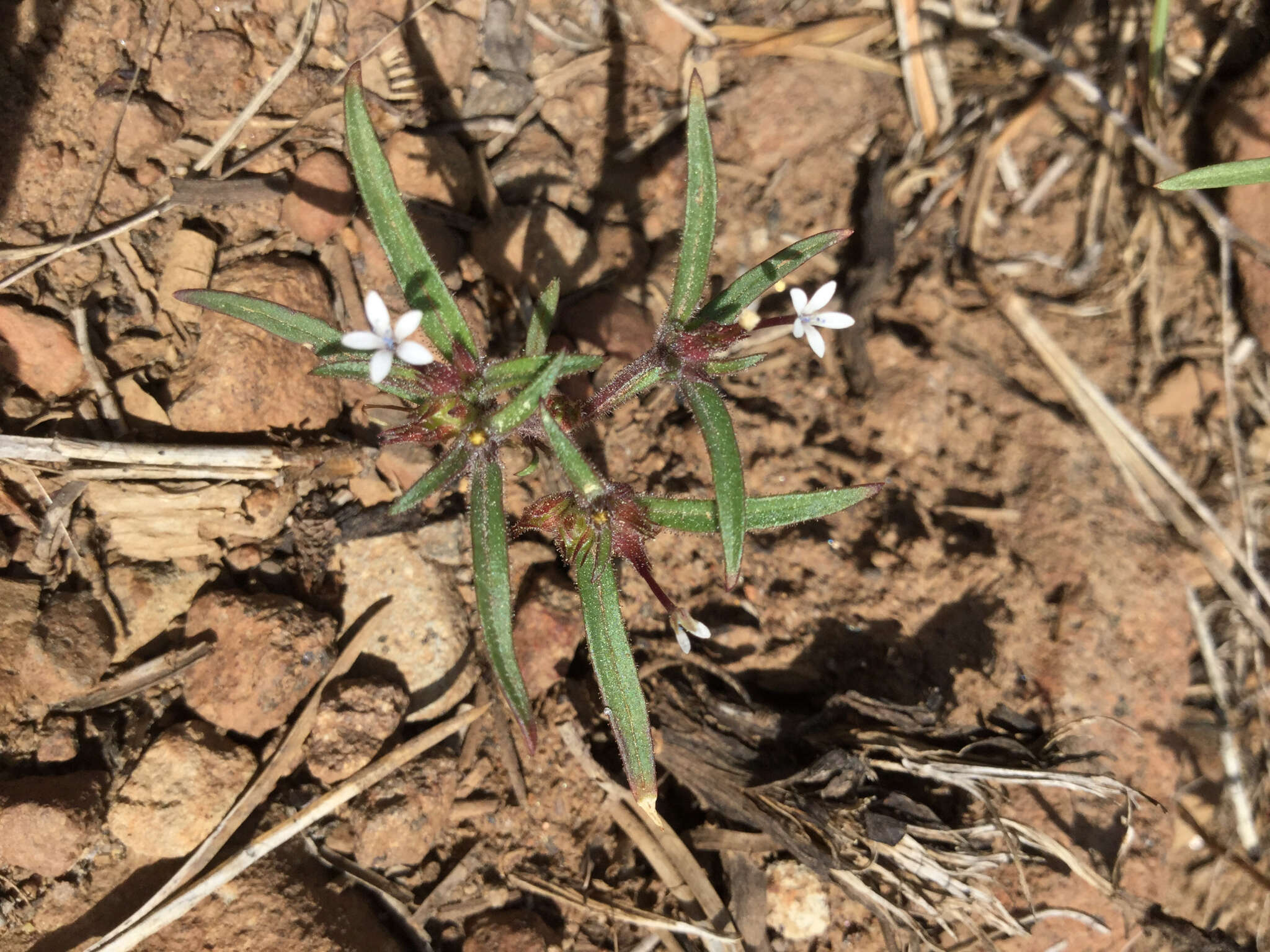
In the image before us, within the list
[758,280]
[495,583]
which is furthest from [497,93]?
[495,583]

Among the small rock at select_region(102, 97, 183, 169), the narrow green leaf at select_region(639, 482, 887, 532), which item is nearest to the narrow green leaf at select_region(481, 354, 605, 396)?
the narrow green leaf at select_region(639, 482, 887, 532)

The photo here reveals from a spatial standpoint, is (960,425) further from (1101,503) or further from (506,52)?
(506,52)

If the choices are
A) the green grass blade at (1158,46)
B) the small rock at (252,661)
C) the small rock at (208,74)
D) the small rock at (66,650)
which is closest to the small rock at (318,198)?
the small rock at (208,74)

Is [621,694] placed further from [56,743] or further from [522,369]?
[56,743]

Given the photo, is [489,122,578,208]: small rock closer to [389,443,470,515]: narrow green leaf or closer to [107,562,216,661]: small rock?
[389,443,470,515]: narrow green leaf

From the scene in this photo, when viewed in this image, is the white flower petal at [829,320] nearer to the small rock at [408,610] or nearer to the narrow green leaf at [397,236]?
the narrow green leaf at [397,236]

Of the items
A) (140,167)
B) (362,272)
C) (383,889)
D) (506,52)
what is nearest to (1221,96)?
(506,52)
